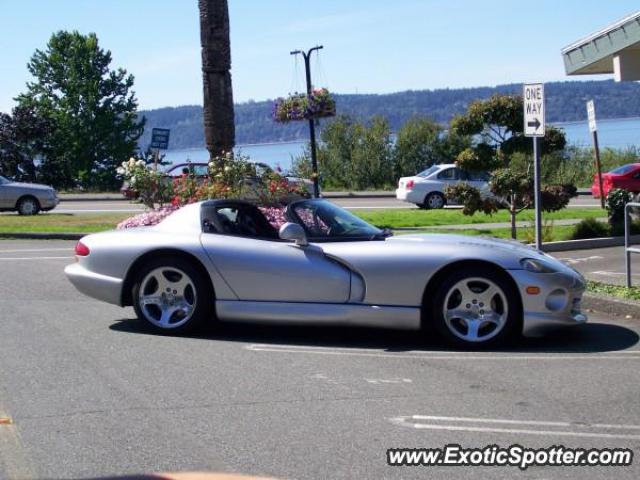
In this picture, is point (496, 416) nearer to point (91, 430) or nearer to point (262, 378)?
point (262, 378)

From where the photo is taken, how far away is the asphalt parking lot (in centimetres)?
526

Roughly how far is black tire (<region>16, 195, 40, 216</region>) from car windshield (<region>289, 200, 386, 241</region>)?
20.5m

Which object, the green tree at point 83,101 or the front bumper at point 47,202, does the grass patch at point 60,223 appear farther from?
the green tree at point 83,101

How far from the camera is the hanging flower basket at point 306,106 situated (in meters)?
24.2

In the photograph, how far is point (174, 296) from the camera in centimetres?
898

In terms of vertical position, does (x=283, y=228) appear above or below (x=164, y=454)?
above

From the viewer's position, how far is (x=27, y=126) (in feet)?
146

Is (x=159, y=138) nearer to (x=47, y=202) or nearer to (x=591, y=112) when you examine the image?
(x=47, y=202)

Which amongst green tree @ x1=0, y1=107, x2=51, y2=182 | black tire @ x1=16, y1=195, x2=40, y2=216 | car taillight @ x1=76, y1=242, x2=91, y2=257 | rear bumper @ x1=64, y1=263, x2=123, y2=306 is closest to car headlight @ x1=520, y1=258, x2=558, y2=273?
rear bumper @ x1=64, y1=263, x2=123, y2=306

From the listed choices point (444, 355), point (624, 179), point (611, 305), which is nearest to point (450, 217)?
point (624, 179)

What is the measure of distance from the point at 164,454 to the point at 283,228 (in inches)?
134

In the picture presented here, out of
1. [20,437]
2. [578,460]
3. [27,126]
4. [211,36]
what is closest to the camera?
[578,460]

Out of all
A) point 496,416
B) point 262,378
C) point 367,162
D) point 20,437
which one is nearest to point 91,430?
A: point 20,437

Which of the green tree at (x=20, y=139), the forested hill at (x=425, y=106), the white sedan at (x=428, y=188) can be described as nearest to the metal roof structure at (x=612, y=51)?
the white sedan at (x=428, y=188)
